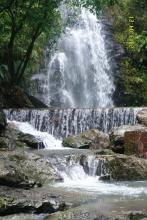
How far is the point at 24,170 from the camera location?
12.3 metres

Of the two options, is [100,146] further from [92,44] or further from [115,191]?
[92,44]

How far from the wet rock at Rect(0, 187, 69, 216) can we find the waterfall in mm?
11447

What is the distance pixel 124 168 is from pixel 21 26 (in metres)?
12.4

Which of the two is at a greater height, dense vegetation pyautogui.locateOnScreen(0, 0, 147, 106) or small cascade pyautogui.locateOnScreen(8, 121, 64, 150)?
dense vegetation pyautogui.locateOnScreen(0, 0, 147, 106)

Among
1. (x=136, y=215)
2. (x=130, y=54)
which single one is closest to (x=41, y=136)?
(x=136, y=215)

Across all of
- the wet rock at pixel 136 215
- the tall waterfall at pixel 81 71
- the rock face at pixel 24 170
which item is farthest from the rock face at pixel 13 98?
the wet rock at pixel 136 215

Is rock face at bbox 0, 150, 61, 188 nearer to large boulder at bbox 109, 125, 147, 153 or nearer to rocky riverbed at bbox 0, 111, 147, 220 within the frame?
rocky riverbed at bbox 0, 111, 147, 220

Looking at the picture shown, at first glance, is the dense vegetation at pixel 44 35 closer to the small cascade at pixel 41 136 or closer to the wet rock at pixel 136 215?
the small cascade at pixel 41 136

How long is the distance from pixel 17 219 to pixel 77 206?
4.07ft

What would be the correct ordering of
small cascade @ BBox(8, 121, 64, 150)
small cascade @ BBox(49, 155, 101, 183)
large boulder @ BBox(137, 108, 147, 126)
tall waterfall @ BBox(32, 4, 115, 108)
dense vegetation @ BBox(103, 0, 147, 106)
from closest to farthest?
small cascade @ BBox(49, 155, 101, 183) < large boulder @ BBox(137, 108, 147, 126) < small cascade @ BBox(8, 121, 64, 150) < tall waterfall @ BBox(32, 4, 115, 108) < dense vegetation @ BBox(103, 0, 147, 106)

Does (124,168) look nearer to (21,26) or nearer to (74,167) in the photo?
(74,167)

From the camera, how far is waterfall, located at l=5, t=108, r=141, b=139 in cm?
2164

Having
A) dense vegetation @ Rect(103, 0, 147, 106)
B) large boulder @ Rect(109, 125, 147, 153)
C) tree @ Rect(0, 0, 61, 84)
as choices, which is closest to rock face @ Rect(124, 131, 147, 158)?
large boulder @ Rect(109, 125, 147, 153)

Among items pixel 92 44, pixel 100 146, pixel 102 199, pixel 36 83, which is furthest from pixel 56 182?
pixel 92 44
